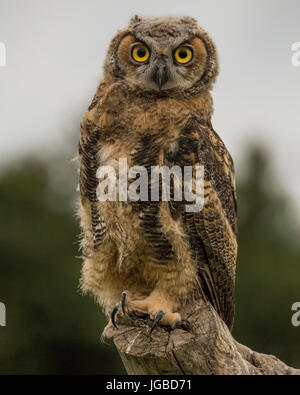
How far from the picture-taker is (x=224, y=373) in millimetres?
3854

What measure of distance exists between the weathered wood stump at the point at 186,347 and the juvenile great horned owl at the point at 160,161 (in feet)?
0.30

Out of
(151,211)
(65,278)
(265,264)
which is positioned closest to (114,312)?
(151,211)

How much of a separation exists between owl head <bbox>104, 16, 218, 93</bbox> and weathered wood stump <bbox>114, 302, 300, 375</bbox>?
1455mm

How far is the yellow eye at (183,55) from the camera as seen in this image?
165 inches

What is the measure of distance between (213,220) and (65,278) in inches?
360

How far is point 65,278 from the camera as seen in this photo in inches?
508

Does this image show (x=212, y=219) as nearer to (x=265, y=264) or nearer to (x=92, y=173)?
(x=92, y=173)

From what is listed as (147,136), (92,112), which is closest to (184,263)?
(147,136)

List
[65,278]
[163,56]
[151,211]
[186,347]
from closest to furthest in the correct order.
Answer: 1. [186,347]
2. [151,211]
3. [163,56]
4. [65,278]

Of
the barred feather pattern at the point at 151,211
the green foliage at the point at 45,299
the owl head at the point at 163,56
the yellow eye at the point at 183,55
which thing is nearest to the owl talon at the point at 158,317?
the barred feather pattern at the point at 151,211

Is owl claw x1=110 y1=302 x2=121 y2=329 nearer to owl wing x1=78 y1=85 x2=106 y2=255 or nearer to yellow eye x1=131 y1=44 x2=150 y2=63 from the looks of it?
owl wing x1=78 y1=85 x2=106 y2=255

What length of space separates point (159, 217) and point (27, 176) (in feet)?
35.6

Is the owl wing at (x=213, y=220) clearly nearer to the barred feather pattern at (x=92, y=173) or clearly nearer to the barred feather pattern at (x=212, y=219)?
the barred feather pattern at (x=212, y=219)

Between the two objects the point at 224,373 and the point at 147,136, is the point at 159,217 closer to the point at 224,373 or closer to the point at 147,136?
the point at 147,136
